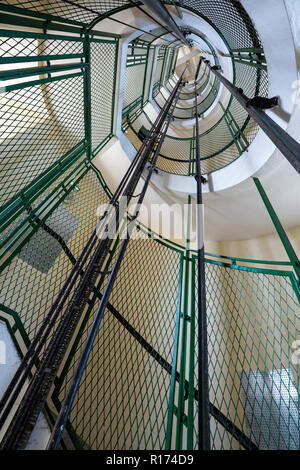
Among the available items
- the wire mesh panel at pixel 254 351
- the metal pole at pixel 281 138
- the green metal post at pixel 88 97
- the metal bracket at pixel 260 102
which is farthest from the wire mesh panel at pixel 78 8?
the wire mesh panel at pixel 254 351

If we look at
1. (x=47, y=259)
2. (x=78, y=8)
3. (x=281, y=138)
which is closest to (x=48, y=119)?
(x=78, y=8)

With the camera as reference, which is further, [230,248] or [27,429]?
[230,248]

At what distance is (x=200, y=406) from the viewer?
3.25 ft

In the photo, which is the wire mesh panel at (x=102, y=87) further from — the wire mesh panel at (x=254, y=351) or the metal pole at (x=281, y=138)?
the wire mesh panel at (x=254, y=351)

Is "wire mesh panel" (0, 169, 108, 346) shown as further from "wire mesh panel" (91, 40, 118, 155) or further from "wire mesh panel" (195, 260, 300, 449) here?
"wire mesh panel" (195, 260, 300, 449)

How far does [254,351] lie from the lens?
326 centimetres

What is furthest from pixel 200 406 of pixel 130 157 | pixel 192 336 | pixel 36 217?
pixel 130 157

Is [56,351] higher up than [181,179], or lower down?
lower down

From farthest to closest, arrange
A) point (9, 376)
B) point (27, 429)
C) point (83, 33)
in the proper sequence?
1. point (83, 33)
2. point (9, 376)
3. point (27, 429)

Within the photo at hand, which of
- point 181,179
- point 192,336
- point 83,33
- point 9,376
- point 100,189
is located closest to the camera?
point 9,376

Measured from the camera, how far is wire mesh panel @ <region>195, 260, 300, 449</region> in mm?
2490

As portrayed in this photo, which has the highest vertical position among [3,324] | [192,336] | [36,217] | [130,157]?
[130,157]
